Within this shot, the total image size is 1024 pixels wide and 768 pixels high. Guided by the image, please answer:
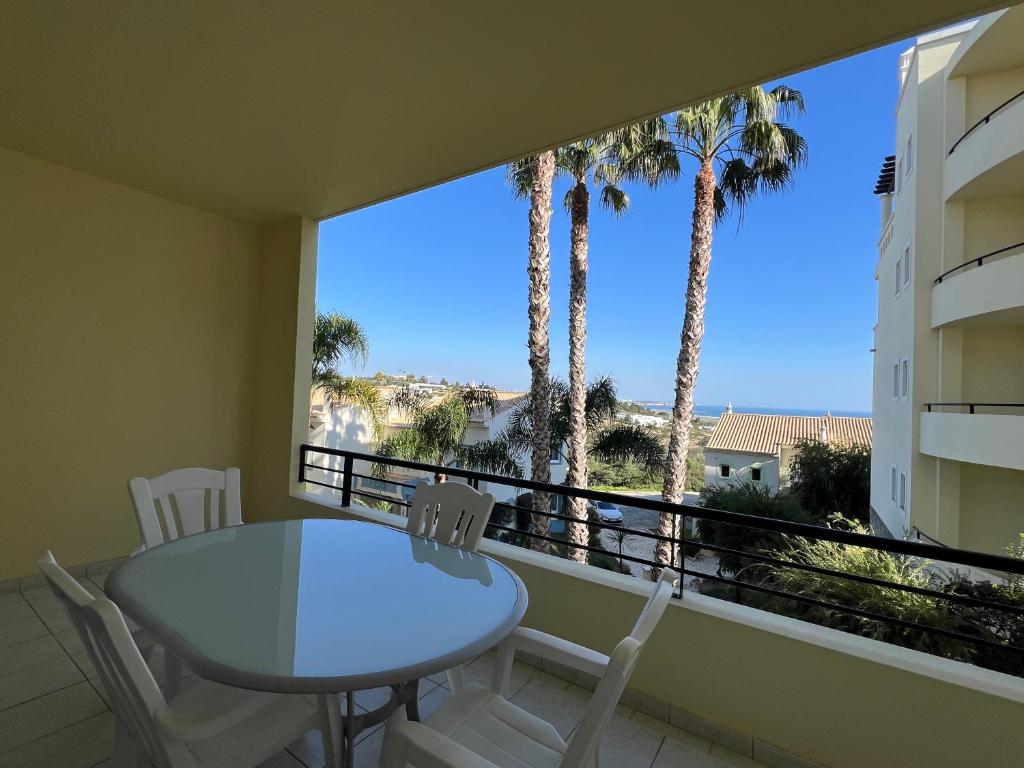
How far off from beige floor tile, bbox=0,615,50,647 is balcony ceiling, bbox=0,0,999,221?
2415 mm

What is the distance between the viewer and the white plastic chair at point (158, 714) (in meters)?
0.90

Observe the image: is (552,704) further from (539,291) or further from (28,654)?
(539,291)

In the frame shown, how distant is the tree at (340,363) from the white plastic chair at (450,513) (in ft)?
26.1

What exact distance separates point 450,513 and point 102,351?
259 centimetres

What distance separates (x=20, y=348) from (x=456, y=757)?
10.9 feet

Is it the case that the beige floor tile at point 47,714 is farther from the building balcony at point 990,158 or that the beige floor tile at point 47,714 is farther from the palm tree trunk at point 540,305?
the building balcony at point 990,158

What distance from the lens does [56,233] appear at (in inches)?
111

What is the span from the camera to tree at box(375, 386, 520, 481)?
10.8 metres

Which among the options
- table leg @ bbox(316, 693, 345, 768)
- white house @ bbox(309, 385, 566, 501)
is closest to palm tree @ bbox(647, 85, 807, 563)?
white house @ bbox(309, 385, 566, 501)

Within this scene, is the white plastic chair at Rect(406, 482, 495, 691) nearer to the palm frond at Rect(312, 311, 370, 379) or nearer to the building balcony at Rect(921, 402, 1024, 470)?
the building balcony at Rect(921, 402, 1024, 470)

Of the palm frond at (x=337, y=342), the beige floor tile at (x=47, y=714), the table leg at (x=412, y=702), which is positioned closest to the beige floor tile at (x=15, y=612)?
the beige floor tile at (x=47, y=714)

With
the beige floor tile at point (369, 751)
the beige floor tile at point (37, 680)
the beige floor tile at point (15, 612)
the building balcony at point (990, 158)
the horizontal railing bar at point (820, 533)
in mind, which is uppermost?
the building balcony at point (990, 158)

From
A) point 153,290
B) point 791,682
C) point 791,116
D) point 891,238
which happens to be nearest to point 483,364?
point 891,238

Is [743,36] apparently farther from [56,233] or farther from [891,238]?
[891,238]
